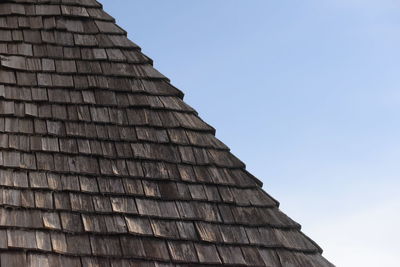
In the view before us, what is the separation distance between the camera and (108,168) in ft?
17.3

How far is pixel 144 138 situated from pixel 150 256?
0.93 metres

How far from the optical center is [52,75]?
5.69 metres

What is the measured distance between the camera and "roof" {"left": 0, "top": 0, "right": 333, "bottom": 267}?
193 inches

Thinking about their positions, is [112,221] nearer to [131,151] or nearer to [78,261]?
[78,261]

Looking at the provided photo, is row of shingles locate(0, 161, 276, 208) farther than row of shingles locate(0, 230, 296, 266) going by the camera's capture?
Yes

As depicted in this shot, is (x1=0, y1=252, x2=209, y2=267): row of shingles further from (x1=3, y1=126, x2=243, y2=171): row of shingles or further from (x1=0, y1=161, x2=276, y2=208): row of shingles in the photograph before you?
(x1=3, y1=126, x2=243, y2=171): row of shingles

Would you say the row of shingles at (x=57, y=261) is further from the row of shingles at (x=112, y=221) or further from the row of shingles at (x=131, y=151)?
the row of shingles at (x=131, y=151)

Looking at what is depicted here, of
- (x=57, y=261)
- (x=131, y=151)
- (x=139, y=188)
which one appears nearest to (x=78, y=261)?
(x=57, y=261)

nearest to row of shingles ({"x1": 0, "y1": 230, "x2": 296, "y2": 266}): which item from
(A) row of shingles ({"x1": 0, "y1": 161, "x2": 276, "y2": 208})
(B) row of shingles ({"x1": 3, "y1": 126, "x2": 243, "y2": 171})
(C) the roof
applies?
(C) the roof

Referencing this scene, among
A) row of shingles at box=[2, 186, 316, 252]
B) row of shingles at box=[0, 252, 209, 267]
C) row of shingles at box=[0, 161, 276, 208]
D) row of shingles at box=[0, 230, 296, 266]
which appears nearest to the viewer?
row of shingles at box=[0, 252, 209, 267]

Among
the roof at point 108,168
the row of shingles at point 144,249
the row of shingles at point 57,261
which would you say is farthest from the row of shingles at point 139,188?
the row of shingles at point 57,261

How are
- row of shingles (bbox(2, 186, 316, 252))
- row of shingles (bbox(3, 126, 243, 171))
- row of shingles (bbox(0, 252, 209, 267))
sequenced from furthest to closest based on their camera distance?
1. row of shingles (bbox(3, 126, 243, 171))
2. row of shingles (bbox(2, 186, 316, 252))
3. row of shingles (bbox(0, 252, 209, 267))

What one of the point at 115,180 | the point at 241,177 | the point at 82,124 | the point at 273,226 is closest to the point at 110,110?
the point at 82,124

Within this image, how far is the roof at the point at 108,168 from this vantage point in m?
4.90
